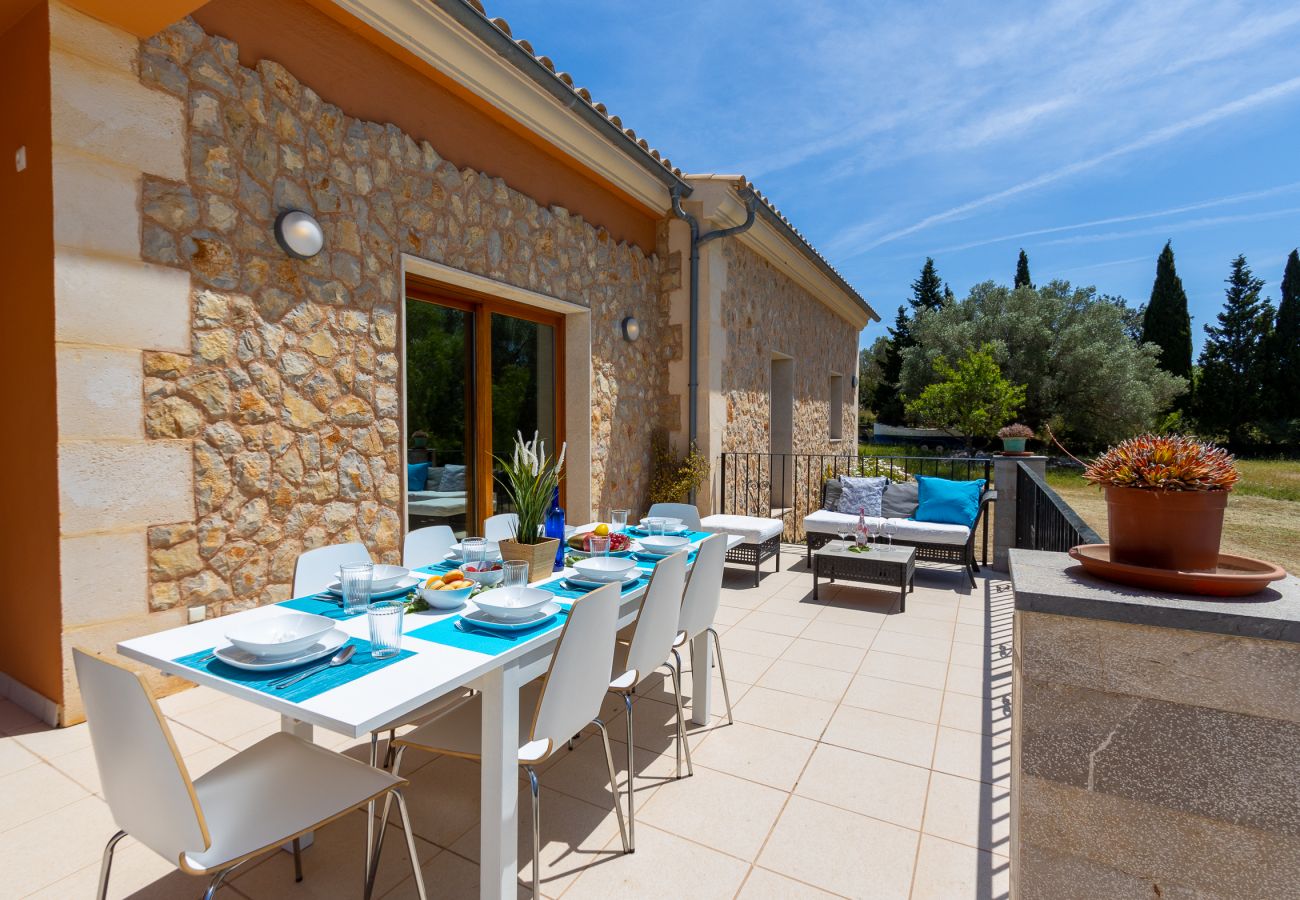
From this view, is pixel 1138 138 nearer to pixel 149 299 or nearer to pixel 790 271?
pixel 790 271

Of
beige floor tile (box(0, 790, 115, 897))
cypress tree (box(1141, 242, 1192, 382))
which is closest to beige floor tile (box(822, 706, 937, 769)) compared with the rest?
beige floor tile (box(0, 790, 115, 897))

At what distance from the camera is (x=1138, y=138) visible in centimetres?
659

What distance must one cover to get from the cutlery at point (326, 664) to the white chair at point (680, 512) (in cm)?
204

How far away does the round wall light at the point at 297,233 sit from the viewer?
9.46ft

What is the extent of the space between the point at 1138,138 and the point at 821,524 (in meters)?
5.67

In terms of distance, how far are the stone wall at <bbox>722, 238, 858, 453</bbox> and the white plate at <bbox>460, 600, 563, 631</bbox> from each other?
4820 mm

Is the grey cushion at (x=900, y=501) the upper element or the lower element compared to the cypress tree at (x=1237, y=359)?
lower

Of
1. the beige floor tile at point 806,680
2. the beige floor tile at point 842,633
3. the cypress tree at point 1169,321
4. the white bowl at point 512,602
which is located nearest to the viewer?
the white bowl at point 512,602

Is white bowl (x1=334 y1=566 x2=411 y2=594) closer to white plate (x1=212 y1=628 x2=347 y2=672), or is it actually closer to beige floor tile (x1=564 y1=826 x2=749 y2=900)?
white plate (x1=212 y1=628 x2=347 y2=672)

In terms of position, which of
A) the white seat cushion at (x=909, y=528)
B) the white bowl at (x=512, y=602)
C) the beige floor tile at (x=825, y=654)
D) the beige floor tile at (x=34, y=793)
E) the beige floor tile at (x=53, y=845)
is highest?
the white bowl at (x=512, y=602)

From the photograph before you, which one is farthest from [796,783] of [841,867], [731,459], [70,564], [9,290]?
[731,459]

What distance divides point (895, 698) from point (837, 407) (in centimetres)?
906

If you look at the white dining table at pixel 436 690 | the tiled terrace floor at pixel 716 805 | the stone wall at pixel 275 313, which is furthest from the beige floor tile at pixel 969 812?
the stone wall at pixel 275 313

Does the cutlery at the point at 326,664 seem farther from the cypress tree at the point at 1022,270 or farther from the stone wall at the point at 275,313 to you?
the cypress tree at the point at 1022,270
